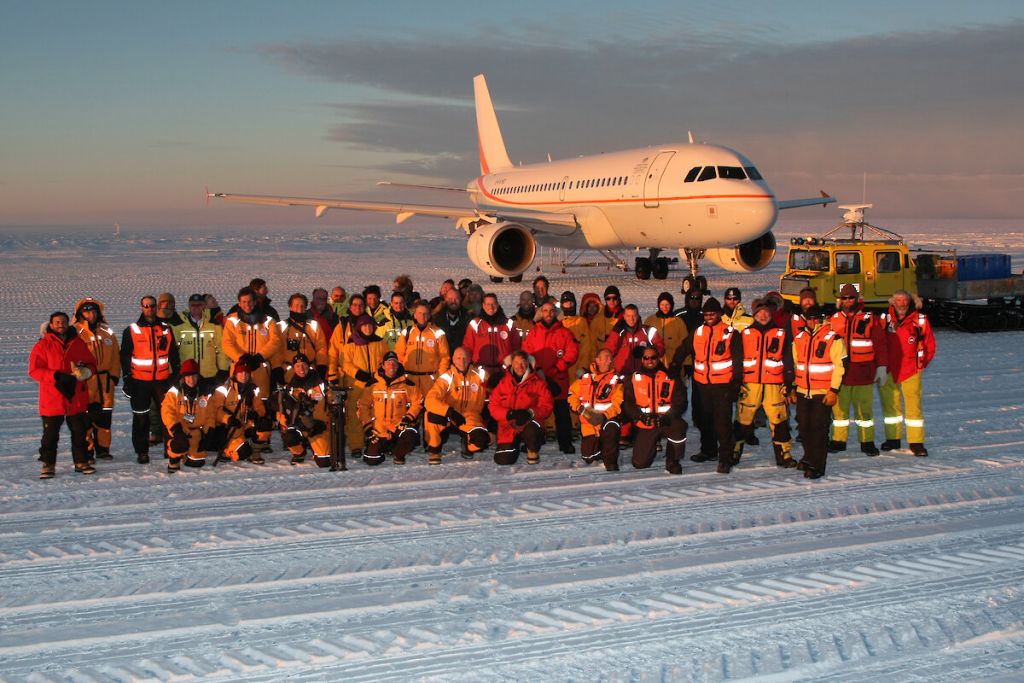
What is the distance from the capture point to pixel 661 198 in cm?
2150

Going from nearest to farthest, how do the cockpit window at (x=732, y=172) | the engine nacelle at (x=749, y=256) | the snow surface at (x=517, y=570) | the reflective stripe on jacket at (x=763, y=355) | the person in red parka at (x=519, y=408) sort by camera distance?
1. the snow surface at (x=517, y=570)
2. the reflective stripe on jacket at (x=763, y=355)
3. the person in red parka at (x=519, y=408)
4. the cockpit window at (x=732, y=172)
5. the engine nacelle at (x=749, y=256)

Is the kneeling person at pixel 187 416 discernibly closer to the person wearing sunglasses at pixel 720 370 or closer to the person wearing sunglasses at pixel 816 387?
the person wearing sunglasses at pixel 720 370

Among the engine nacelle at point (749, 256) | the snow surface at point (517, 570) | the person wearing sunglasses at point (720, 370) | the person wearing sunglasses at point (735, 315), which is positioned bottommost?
the snow surface at point (517, 570)

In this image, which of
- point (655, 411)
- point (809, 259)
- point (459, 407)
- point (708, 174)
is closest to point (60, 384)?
point (459, 407)

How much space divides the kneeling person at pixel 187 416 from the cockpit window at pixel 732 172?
48.2 feet

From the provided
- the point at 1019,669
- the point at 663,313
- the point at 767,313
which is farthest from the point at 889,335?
the point at 1019,669

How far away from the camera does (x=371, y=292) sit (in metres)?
9.51

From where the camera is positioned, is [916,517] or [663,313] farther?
[663,313]

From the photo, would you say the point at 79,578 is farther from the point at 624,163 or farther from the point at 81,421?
the point at 624,163

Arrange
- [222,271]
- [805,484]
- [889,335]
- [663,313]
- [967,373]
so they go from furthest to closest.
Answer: [222,271] < [967,373] < [663,313] < [889,335] < [805,484]

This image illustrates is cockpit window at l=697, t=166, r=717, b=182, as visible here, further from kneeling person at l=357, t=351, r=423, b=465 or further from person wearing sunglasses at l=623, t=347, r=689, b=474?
kneeling person at l=357, t=351, r=423, b=465

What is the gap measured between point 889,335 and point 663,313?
7.09 ft

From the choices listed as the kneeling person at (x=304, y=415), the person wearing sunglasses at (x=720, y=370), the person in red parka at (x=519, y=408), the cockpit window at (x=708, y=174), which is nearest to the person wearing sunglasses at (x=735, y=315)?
the person wearing sunglasses at (x=720, y=370)

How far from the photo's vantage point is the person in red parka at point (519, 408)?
27.4ft
